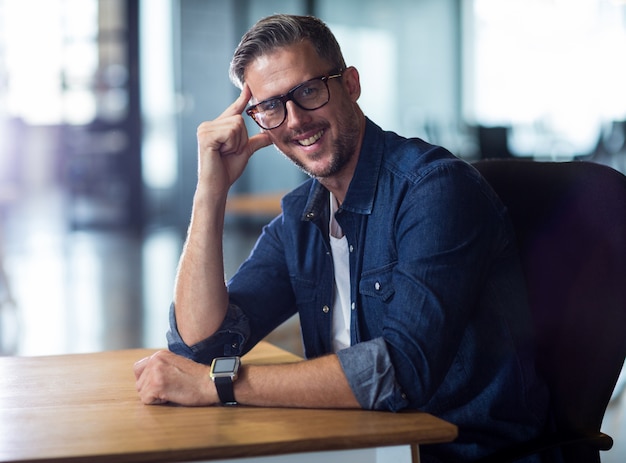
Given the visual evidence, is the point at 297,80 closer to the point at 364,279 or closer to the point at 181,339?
the point at 364,279

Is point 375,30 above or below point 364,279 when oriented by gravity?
above

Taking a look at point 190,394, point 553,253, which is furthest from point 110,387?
point 553,253

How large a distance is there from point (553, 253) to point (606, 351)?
207mm

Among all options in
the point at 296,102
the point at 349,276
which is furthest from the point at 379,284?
the point at 296,102

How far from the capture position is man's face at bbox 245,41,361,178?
163 cm

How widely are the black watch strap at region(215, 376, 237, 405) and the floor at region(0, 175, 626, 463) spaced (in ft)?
6.70

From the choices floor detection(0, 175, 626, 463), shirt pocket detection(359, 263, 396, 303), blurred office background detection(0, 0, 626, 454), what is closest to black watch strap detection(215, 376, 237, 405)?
shirt pocket detection(359, 263, 396, 303)

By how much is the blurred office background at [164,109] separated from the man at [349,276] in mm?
2777

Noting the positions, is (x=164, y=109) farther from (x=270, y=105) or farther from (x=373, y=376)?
(x=373, y=376)

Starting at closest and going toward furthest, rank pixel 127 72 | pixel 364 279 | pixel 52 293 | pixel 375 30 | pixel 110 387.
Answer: pixel 110 387 < pixel 364 279 < pixel 52 293 < pixel 127 72 < pixel 375 30

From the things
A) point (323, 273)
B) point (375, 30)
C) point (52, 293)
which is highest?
point (375, 30)

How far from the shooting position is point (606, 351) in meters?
1.43

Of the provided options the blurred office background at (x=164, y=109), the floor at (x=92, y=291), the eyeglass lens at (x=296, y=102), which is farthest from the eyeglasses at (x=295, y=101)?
the blurred office background at (x=164, y=109)

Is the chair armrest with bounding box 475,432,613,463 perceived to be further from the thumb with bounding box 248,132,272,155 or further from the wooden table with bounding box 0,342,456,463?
the thumb with bounding box 248,132,272,155
